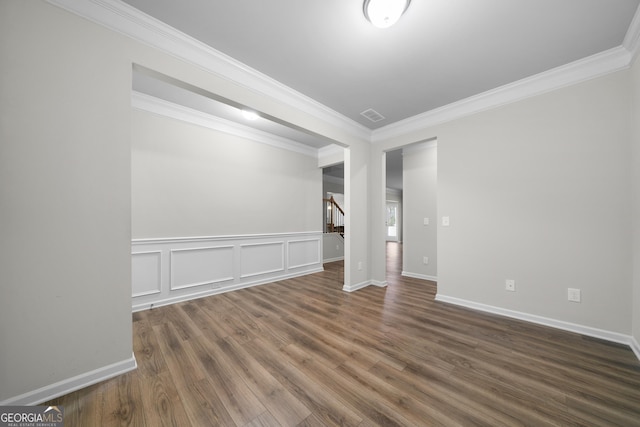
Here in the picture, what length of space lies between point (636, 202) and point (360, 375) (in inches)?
110

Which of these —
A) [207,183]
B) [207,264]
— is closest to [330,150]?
[207,183]

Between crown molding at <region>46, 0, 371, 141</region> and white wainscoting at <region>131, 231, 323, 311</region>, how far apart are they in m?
2.23

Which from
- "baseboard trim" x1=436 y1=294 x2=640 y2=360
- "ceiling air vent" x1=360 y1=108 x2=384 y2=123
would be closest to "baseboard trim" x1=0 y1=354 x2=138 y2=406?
"baseboard trim" x1=436 y1=294 x2=640 y2=360

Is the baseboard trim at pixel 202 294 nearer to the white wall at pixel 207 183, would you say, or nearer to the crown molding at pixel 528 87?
the white wall at pixel 207 183

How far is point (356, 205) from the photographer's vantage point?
12.1ft

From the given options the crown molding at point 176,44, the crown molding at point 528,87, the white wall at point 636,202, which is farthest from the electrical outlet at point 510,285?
the crown molding at point 176,44

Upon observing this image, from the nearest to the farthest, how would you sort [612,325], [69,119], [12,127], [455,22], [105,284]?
[12,127]
[69,119]
[105,284]
[455,22]
[612,325]

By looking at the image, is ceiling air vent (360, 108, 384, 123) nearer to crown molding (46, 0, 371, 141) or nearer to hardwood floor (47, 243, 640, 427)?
crown molding (46, 0, 371, 141)

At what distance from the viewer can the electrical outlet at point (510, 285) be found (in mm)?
2561

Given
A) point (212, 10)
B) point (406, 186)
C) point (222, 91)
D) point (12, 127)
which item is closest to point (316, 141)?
point (406, 186)

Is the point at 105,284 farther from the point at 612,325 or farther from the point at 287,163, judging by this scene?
the point at 612,325

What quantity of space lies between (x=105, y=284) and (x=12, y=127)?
110 cm

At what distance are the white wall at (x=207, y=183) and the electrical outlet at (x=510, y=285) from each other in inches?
138

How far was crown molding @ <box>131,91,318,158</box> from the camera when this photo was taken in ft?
9.49
